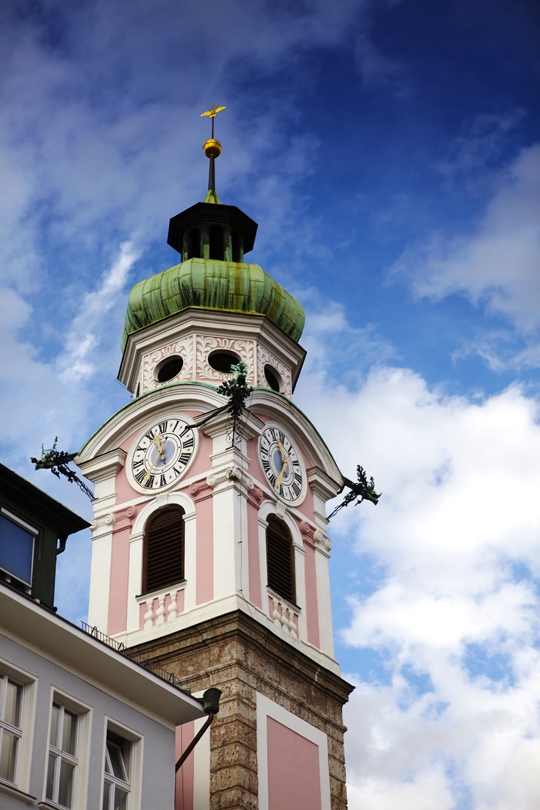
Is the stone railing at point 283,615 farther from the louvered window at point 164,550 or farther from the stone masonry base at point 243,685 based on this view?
the louvered window at point 164,550

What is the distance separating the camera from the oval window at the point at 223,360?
32.4 meters

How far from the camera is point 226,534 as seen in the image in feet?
90.4

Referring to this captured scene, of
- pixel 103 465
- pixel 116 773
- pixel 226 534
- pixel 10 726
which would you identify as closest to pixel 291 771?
pixel 226 534

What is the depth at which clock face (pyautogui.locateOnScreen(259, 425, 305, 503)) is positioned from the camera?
29.8m

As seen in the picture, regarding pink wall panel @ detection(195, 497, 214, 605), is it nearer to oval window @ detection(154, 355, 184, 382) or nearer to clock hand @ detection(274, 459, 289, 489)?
clock hand @ detection(274, 459, 289, 489)

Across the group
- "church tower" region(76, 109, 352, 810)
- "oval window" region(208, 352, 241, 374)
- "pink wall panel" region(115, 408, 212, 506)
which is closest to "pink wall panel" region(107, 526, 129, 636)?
"church tower" region(76, 109, 352, 810)

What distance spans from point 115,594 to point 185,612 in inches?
90.3

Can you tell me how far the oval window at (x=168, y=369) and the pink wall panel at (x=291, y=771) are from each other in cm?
1041

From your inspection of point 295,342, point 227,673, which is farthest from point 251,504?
Result: point 295,342

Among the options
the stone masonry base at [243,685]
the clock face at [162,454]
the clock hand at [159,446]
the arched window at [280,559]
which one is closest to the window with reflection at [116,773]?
the stone masonry base at [243,685]

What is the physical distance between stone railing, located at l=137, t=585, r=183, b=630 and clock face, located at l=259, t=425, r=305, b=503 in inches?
147

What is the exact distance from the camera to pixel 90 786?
1717 centimetres

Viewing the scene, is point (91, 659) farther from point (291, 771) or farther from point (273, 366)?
point (273, 366)

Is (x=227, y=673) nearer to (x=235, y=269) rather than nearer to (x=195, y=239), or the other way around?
(x=235, y=269)
